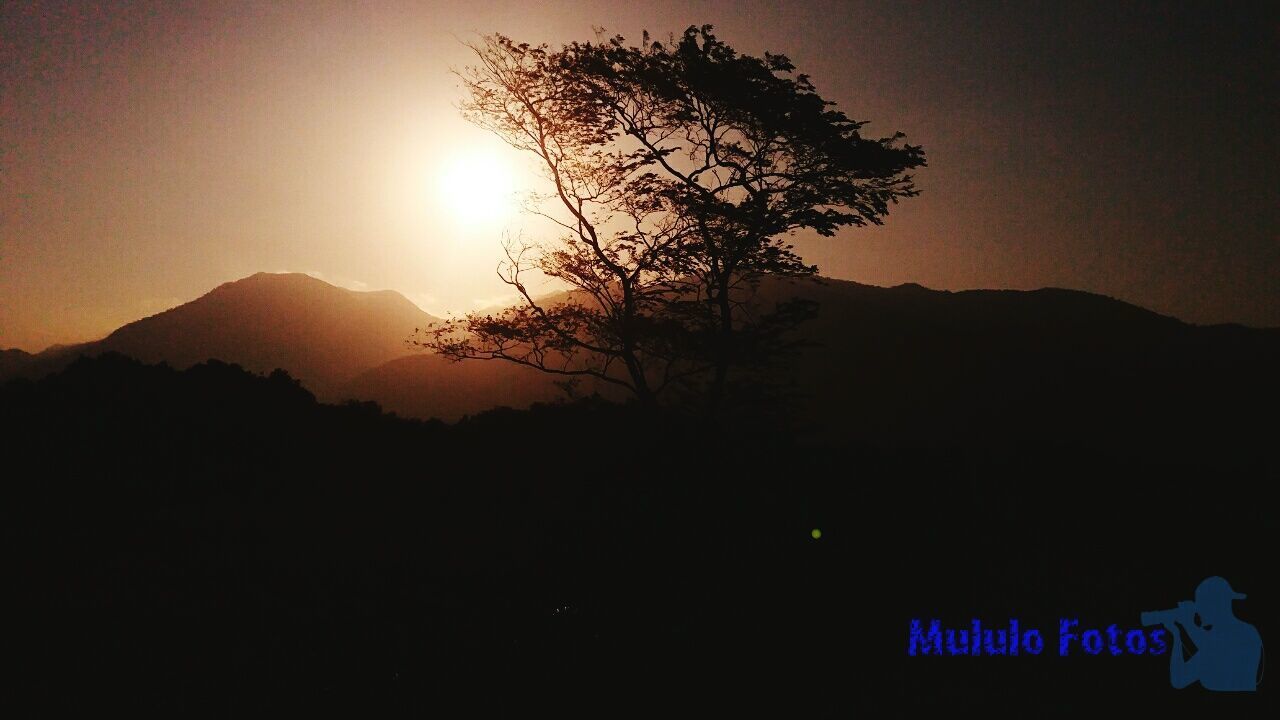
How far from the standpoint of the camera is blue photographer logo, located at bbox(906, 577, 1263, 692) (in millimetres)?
6684

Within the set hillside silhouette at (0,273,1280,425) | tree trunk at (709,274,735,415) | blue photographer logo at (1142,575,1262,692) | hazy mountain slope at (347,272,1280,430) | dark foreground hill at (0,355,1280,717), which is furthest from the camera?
hazy mountain slope at (347,272,1280,430)

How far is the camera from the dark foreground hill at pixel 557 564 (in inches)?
295

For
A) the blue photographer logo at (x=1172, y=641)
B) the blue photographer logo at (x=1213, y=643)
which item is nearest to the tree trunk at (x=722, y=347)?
the blue photographer logo at (x=1172, y=641)

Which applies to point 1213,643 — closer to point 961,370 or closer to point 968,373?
point 968,373

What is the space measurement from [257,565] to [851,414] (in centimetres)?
9448

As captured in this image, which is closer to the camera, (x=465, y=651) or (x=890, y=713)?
(x=890, y=713)

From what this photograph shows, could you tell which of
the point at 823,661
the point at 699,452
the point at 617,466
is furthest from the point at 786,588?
the point at 617,466

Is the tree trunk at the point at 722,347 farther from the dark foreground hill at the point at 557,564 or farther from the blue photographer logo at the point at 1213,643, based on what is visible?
the blue photographer logo at the point at 1213,643

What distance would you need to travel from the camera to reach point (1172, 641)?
724 centimetres

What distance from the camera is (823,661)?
7922mm

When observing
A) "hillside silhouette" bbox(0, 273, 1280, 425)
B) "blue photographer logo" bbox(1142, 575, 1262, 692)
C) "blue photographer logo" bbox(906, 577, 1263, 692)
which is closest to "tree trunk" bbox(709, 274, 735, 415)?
"blue photographer logo" bbox(906, 577, 1263, 692)

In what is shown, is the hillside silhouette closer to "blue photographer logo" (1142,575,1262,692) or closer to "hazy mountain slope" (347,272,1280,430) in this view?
"hazy mountain slope" (347,272,1280,430)

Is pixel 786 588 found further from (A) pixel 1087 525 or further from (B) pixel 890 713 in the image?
(A) pixel 1087 525

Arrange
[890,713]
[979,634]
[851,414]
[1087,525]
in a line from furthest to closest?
1. [851,414]
2. [1087,525]
3. [979,634]
4. [890,713]
